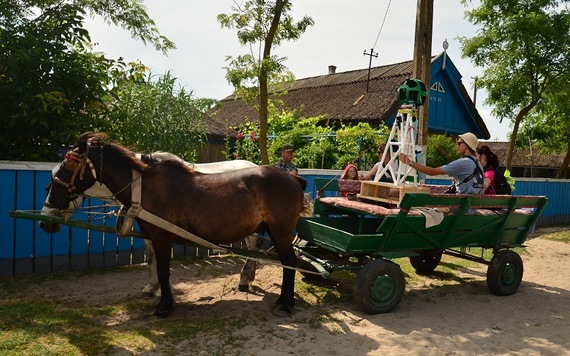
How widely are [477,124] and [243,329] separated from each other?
1798 centimetres

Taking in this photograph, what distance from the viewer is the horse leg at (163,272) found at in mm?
4586

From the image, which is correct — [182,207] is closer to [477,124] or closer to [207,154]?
[207,154]

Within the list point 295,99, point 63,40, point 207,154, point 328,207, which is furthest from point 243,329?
point 295,99

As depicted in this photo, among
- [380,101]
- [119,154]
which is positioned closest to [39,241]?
[119,154]

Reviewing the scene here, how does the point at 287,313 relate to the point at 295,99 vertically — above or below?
A: below

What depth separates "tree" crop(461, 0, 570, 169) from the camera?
43.5 feet

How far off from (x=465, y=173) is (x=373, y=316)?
210cm

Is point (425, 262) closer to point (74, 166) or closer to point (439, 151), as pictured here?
point (74, 166)

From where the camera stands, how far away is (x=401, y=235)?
518 centimetres

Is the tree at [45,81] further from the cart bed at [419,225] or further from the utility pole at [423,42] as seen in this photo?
the utility pole at [423,42]

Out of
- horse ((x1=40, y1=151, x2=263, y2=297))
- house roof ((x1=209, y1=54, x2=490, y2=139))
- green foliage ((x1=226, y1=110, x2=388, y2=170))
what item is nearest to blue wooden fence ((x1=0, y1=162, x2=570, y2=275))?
horse ((x1=40, y1=151, x2=263, y2=297))

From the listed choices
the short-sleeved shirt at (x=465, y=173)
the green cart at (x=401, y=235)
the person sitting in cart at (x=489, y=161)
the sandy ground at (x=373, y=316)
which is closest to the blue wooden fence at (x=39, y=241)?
the sandy ground at (x=373, y=316)

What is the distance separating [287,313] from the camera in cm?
482

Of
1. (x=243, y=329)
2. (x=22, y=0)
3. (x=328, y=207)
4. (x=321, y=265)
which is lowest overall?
(x=243, y=329)
